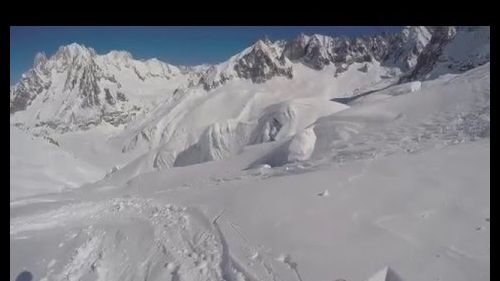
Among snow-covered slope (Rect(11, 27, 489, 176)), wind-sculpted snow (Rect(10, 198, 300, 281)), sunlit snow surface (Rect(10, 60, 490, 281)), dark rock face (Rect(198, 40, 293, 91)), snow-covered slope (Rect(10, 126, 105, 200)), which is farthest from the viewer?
dark rock face (Rect(198, 40, 293, 91))

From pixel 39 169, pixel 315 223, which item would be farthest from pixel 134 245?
pixel 39 169

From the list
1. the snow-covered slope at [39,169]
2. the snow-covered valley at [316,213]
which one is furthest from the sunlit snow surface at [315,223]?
the snow-covered slope at [39,169]

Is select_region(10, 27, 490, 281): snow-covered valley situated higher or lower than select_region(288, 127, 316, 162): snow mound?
higher

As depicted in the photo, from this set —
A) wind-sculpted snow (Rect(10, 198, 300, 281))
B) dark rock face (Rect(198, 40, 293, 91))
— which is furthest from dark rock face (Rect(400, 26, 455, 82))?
wind-sculpted snow (Rect(10, 198, 300, 281))

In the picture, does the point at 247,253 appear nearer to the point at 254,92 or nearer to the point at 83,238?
the point at 83,238

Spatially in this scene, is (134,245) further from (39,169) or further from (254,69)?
(254,69)

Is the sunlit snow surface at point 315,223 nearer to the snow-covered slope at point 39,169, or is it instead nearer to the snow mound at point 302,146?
the snow mound at point 302,146

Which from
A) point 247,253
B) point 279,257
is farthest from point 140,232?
point 279,257

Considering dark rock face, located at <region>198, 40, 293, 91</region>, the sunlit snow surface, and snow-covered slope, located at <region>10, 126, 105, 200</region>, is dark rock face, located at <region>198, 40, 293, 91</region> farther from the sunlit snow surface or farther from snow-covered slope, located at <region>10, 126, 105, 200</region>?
the sunlit snow surface
